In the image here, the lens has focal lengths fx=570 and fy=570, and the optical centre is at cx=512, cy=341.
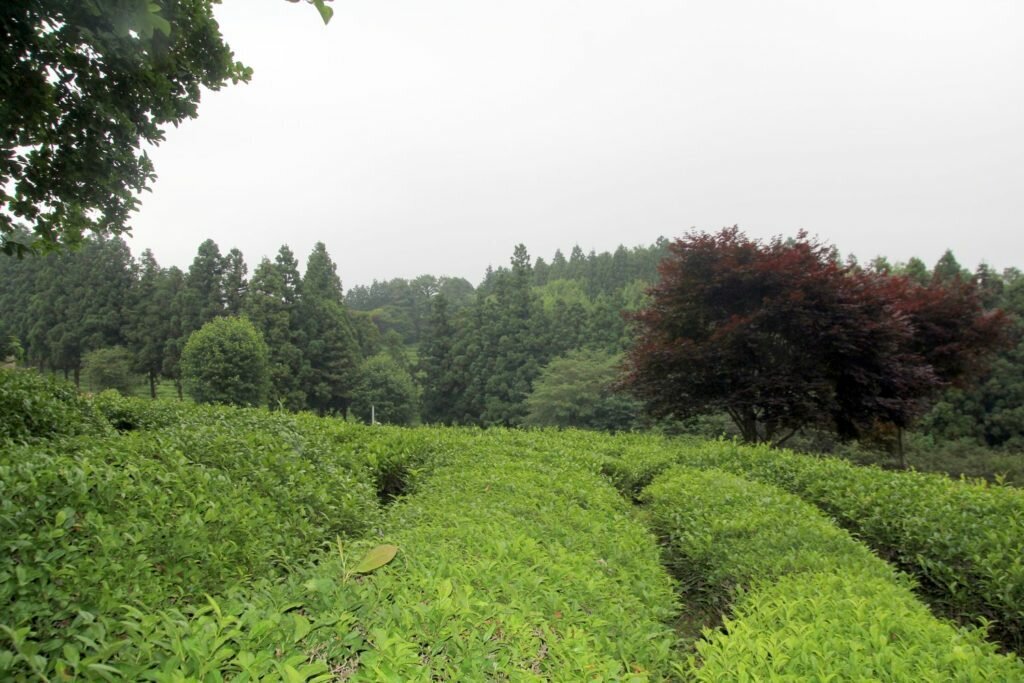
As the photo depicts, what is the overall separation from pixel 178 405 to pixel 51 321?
133 feet

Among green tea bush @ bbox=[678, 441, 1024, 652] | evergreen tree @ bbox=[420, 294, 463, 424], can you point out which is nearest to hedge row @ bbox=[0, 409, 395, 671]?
green tea bush @ bbox=[678, 441, 1024, 652]

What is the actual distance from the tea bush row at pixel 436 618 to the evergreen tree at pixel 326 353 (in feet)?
109

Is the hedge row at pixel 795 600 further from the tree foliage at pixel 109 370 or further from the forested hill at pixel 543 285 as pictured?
the forested hill at pixel 543 285

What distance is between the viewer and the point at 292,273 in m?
36.0

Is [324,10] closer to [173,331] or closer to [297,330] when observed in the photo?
[297,330]

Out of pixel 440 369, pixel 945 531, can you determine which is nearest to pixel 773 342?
pixel 945 531

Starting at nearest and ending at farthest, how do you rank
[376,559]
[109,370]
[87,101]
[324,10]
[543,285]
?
[324,10]
[376,559]
[87,101]
[109,370]
[543,285]

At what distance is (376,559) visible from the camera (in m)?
2.18

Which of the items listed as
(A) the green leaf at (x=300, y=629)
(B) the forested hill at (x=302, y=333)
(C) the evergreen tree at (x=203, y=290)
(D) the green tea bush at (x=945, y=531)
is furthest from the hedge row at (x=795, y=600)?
(C) the evergreen tree at (x=203, y=290)

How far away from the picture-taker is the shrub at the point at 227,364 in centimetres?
2839

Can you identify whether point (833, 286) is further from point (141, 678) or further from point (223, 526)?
point (141, 678)

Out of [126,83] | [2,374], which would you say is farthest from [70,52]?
[2,374]

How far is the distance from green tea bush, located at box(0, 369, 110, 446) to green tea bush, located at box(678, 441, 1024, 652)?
6.98m

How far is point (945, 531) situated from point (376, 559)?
4.26 metres
